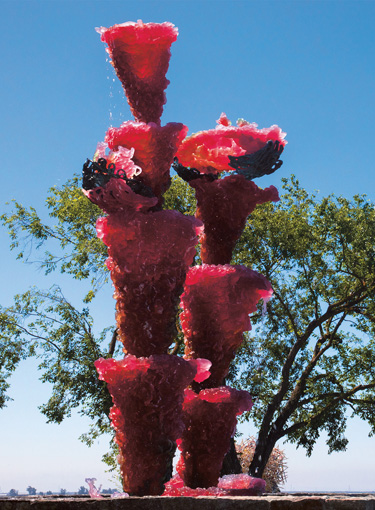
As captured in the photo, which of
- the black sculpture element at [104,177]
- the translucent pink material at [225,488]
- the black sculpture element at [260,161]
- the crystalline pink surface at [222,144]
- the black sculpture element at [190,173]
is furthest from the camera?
the black sculpture element at [190,173]

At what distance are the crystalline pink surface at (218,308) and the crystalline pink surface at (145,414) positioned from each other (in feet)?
2.33

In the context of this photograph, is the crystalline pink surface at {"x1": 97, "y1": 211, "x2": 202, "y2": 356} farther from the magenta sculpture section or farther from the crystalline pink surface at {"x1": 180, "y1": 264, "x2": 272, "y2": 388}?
the crystalline pink surface at {"x1": 180, "y1": 264, "x2": 272, "y2": 388}

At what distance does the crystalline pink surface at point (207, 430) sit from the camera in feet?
16.4

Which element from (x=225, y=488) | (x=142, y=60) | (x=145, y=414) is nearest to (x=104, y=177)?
(x=142, y=60)

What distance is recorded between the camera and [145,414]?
4453 mm

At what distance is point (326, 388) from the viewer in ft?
49.9

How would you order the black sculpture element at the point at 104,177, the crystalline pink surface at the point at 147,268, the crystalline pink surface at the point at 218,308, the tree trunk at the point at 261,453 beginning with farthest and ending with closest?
the tree trunk at the point at 261,453 → the crystalline pink surface at the point at 218,308 → the black sculpture element at the point at 104,177 → the crystalline pink surface at the point at 147,268

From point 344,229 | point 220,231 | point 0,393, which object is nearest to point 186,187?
point 344,229

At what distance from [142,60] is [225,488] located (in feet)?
12.5

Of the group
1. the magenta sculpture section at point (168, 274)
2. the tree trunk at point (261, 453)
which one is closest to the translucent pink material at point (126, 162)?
the magenta sculpture section at point (168, 274)

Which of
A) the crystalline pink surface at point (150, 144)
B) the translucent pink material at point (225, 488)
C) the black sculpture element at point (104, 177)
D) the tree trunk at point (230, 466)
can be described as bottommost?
the translucent pink material at point (225, 488)

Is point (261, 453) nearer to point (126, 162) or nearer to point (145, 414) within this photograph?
point (145, 414)

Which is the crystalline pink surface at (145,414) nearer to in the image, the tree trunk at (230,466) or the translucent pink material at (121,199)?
the translucent pink material at (121,199)

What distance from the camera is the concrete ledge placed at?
12.1 feet
